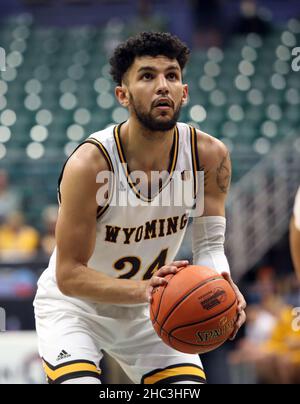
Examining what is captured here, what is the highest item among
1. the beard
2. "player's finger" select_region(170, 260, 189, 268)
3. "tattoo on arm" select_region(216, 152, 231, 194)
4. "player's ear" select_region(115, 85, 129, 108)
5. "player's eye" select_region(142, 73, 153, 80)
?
"player's eye" select_region(142, 73, 153, 80)

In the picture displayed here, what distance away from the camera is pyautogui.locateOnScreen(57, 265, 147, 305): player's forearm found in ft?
12.4

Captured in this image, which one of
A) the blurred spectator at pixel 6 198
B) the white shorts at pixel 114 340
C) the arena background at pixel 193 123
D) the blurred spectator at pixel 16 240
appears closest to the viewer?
the white shorts at pixel 114 340

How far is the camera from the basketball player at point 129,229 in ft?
12.6

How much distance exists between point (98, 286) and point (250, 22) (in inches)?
450

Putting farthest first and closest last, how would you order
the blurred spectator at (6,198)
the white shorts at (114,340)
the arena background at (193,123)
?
the blurred spectator at (6,198), the arena background at (193,123), the white shorts at (114,340)

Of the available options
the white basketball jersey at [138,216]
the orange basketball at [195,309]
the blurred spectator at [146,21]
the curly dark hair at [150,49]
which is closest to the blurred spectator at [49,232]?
the white basketball jersey at [138,216]

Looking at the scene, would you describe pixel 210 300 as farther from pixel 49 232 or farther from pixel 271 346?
pixel 49 232

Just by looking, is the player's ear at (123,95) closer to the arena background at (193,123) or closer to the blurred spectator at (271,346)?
the arena background at (193,123)

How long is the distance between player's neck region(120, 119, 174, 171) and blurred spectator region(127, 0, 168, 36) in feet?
34.4

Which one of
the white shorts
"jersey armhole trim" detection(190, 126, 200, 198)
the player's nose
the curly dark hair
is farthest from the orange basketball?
the curly dark hair

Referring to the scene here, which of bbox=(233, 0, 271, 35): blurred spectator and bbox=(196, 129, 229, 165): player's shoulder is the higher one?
bbox=(233, 0, 271, 35): blurred spectator

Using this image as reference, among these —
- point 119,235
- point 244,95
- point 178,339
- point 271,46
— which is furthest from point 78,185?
point 271,46

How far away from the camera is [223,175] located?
423cm

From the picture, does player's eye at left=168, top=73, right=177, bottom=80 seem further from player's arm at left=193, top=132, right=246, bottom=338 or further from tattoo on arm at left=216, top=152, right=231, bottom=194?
tattoo on arm at left=216, top=152, right=231, bottom=194
